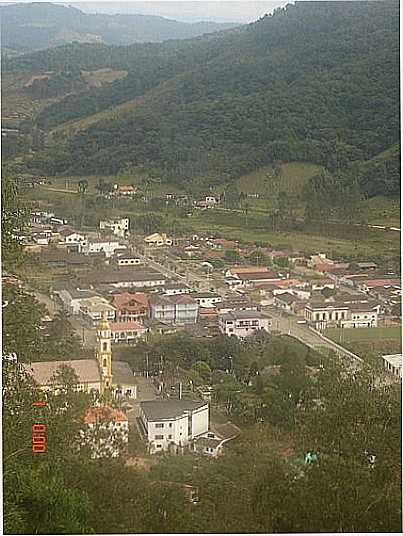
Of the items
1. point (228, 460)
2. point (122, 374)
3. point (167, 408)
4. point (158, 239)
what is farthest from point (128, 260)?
point (228, 460)

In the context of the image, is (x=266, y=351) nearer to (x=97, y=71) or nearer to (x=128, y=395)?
(x=128, y=395)

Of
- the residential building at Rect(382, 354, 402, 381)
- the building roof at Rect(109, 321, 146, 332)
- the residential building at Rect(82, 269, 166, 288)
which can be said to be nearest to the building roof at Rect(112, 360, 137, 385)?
the building roof at Rect(109, 321, 146, 332)

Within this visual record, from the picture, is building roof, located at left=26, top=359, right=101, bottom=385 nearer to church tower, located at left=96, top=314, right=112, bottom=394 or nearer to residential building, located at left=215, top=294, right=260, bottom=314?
church tower, located at left=96, top=314, right=112, bottom=394

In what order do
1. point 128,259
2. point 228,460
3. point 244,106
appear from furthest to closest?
point 244,106 < point 128,259 < point 228,460

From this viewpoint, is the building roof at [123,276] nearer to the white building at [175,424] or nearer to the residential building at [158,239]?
the residential building at [158,239]

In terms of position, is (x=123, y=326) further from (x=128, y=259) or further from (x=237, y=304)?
(x=237, y=304)

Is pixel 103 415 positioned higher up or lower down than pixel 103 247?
lower down

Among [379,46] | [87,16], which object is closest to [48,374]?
[87,16]
